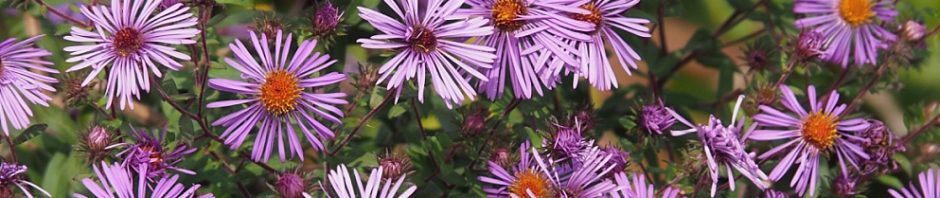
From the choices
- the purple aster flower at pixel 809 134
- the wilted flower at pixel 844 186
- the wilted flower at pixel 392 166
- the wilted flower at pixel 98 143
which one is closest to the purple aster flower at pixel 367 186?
the wilted flower at pixel 392 166

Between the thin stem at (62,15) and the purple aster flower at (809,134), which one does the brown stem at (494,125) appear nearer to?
the purple aster flower at (809,134)

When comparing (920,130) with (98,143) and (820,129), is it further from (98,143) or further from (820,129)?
(98,143)

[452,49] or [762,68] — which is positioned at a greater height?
[452,49]

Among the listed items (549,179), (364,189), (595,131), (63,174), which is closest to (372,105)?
(364,189)

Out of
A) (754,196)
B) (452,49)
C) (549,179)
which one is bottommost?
(754,196)

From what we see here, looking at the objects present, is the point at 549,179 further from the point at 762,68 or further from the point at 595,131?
the point at 762,68
